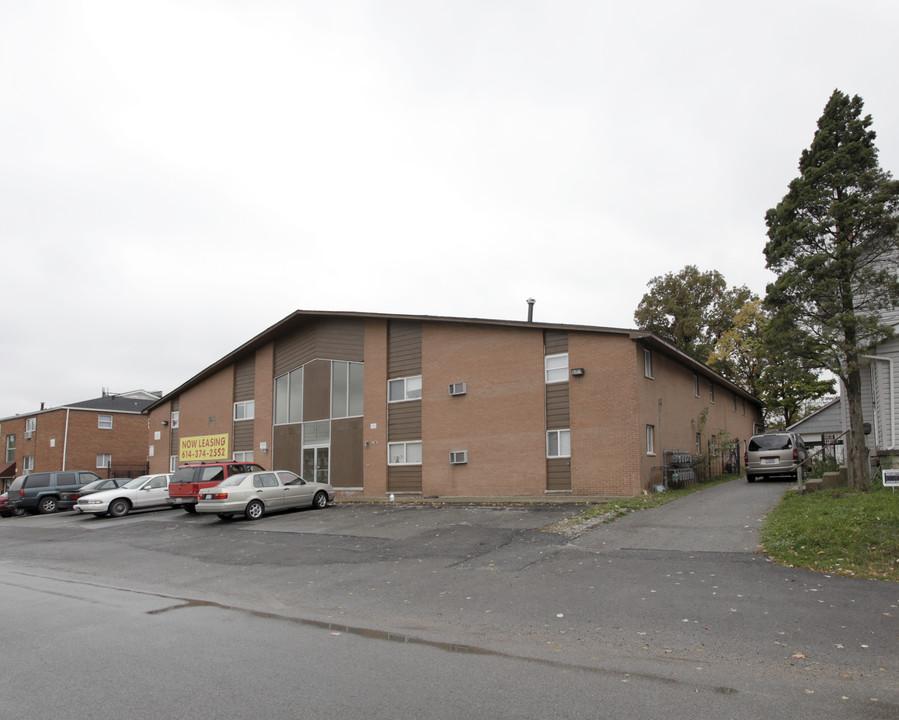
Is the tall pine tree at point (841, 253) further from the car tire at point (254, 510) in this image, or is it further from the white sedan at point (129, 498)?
the white sedan at point (129, 498)

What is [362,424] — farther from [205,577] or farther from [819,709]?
[819,709]

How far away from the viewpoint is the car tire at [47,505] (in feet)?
94.5

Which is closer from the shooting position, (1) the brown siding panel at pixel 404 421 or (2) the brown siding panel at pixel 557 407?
(2) the brown siding panel at pixel 557 407

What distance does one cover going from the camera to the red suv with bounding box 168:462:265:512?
2277cm

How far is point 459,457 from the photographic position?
22.5 meters

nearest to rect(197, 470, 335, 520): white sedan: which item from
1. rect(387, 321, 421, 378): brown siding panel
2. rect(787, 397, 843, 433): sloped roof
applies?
rect(387, 321, 421, 378): brown siding panel

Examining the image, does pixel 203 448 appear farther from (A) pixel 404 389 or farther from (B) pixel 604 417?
(B) pixel 604 417

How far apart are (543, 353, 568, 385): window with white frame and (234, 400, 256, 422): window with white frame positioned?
656 inches

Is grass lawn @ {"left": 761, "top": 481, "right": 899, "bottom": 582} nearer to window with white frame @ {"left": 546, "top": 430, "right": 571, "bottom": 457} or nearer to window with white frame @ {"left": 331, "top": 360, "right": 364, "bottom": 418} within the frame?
window with white frame @ {"left": 546, "top": 430, "right": 571, "bottom": 457}

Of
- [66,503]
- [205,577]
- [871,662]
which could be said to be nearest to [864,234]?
[871,662]

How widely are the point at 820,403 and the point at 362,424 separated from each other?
39193 mm

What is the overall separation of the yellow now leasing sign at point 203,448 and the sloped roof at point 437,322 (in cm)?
301

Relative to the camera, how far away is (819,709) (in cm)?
481

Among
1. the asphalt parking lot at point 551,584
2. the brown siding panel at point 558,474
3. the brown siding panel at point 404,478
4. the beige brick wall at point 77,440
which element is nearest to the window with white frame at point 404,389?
the brown siding panel at point 404,478
